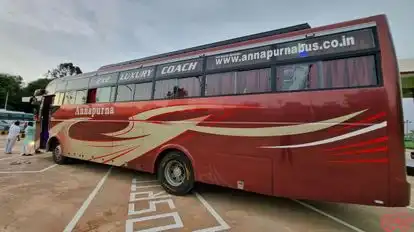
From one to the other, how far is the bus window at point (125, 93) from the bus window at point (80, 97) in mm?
1863

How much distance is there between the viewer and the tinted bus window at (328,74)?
3.95m

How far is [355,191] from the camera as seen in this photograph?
393 cm

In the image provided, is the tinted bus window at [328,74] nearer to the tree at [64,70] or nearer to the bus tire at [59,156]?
the bus tire at [59,156]

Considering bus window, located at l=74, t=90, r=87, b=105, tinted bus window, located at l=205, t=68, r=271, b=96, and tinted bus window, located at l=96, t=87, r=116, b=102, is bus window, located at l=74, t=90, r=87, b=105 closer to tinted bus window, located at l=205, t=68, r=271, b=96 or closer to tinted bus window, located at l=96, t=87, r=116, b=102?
tinted bus window, located at l=96, t=87, r=116, b=102

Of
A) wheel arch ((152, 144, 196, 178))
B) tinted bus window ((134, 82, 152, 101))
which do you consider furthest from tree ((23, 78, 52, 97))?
wheel arch ((152, 144, 196, 178))

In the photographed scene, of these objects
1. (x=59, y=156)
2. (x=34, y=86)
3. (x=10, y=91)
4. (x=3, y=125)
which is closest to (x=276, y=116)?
(x=59, y=156)

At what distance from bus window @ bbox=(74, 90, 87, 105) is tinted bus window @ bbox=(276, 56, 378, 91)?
6.64m

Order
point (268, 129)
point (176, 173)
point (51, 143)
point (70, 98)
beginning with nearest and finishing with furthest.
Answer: point (268, 129) → point (176, 173) → point (70, 98) → point (51, 143)

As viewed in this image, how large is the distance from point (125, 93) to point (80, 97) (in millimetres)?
2452

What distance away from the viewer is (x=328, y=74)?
424cm

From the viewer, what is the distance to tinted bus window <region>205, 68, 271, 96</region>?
4879mm

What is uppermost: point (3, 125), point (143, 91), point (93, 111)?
point (3, 125)

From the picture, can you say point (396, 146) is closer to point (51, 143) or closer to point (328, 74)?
point (328, 74)

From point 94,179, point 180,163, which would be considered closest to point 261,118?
point 180,163
